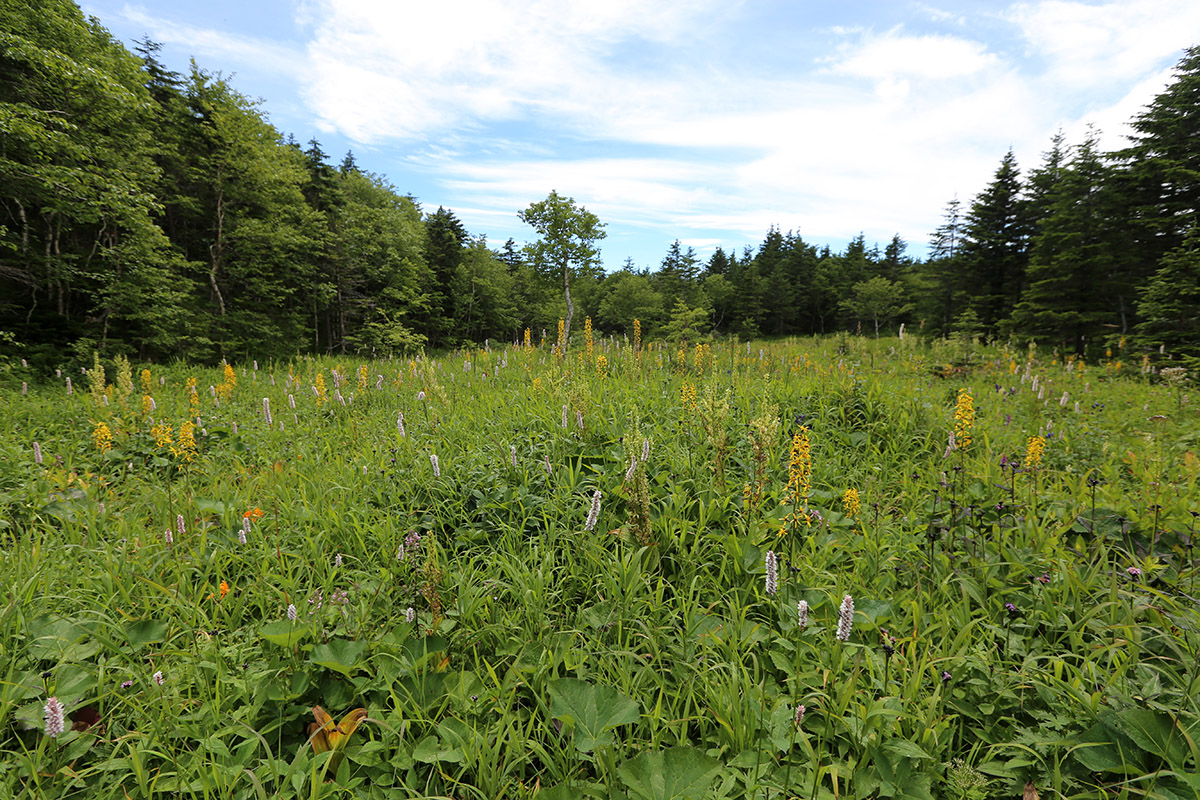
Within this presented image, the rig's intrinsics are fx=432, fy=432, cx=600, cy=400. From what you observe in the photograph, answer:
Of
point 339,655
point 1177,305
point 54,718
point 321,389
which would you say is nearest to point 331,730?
point 339,655

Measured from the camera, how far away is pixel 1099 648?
1.92 meters

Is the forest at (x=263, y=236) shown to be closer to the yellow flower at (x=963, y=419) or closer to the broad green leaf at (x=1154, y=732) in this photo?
the yellow flower at (x=963, y=419)

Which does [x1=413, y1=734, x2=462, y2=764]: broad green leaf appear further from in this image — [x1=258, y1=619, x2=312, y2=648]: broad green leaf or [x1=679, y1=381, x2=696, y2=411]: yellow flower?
[x1=679, y1=381, x2=696, y2=411]: yellow flower

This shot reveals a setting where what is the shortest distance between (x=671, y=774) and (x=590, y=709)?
0.37 metres

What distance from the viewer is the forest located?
1166 centimetres

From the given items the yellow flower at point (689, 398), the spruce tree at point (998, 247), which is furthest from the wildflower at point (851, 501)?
the spruce tree at point (998, 247)

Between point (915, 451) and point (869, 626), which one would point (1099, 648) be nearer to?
point (869, 626)

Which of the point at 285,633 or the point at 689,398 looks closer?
the point at 285,633

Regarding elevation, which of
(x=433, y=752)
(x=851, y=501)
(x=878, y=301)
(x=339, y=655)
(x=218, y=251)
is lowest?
(x=433, y=752)

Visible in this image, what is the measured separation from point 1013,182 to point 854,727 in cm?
3243

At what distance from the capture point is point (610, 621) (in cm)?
212

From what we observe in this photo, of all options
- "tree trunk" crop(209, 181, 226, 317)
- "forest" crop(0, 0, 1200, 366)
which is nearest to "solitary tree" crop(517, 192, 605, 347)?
"forest" crop(0, 0, 1200, 366)

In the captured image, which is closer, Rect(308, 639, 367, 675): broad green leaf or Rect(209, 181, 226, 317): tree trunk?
Rect(308, 639, 367, 675): broad green leaf

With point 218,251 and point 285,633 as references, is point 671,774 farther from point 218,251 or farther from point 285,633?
point 218,251
